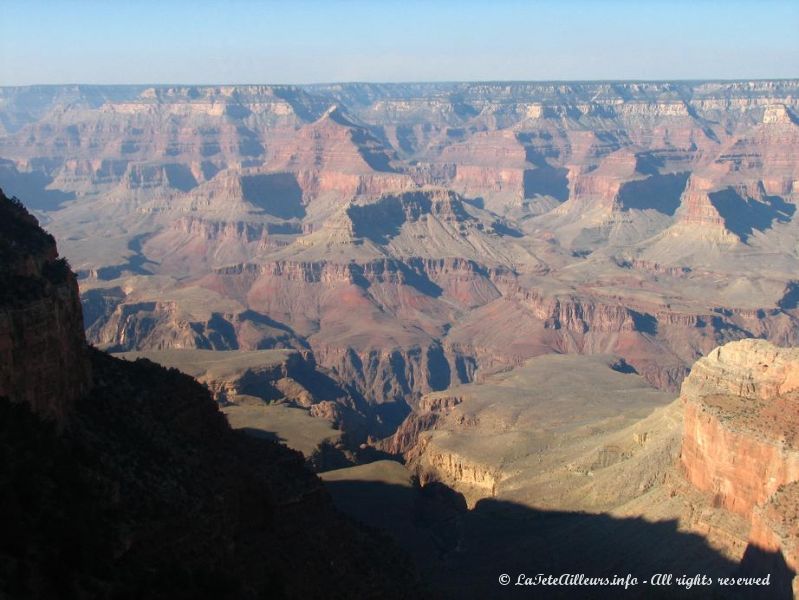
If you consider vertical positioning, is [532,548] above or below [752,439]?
below

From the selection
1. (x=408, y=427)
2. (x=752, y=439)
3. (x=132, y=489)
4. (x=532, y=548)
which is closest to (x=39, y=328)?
(x=132, y=489)

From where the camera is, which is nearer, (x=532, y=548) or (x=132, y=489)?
(x=132, y=489)

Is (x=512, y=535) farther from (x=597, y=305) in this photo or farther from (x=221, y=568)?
(x=597, y=305)

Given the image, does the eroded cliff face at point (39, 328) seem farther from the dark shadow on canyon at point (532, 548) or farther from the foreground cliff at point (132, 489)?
the dark shadow on canyon at point (532, 548)

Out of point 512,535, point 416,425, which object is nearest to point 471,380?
point 416,425

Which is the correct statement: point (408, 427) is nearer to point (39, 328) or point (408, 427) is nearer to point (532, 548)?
point (532, 548)

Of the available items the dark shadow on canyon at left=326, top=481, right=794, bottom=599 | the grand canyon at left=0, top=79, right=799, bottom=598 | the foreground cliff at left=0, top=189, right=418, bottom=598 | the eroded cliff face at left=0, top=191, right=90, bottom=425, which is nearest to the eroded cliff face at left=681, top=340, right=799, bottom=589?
the grand canyon at left=0, top=79, right=799, bottom=598

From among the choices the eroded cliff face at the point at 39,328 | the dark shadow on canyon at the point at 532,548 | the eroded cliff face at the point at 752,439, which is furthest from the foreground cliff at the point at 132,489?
the eroded cliff face at the point at 752,439

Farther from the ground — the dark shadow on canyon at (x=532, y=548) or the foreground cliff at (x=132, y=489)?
the foreground cliff at (x=132, y=489)
